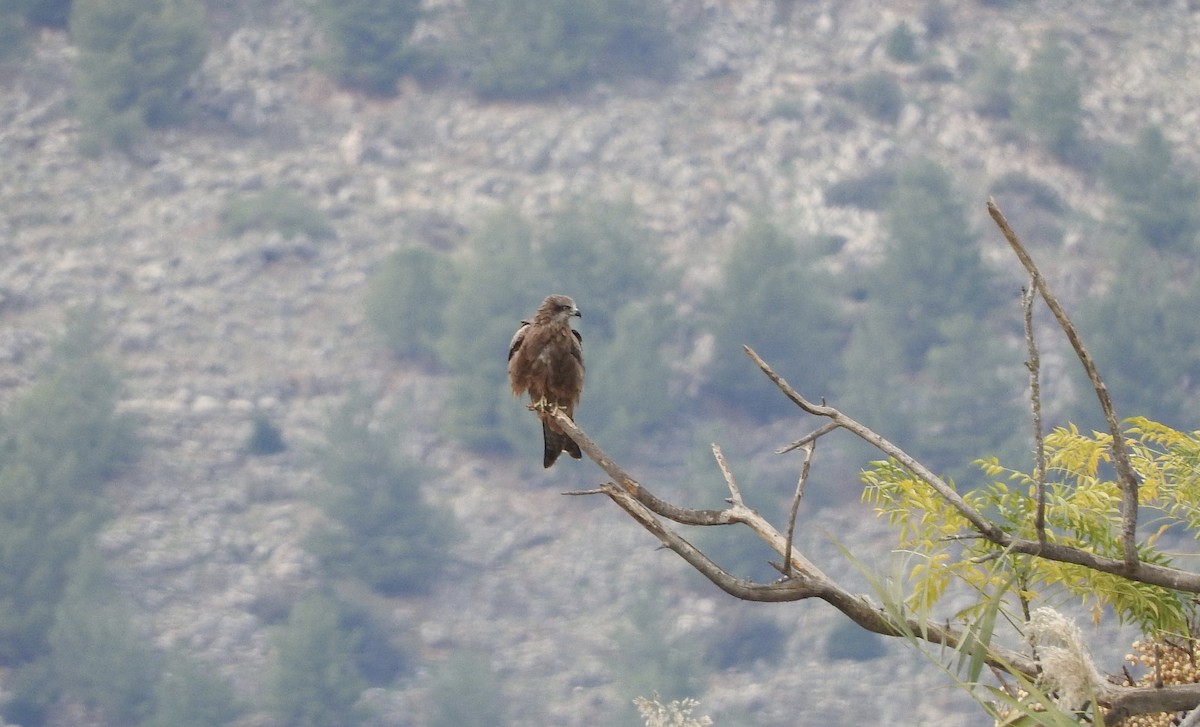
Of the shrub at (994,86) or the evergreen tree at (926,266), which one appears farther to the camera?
the shrub at (994,86)

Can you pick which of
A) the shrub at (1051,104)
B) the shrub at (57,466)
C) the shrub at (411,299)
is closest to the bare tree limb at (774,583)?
the shrub at (57,466)

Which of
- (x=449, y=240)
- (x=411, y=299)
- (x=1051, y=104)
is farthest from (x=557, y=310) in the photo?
(x=449, y=240)

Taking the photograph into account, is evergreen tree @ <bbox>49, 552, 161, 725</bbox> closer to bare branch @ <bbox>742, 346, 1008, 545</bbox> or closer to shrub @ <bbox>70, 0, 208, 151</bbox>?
shrub @ <bbox>70, 0, 208, 151</bbox>

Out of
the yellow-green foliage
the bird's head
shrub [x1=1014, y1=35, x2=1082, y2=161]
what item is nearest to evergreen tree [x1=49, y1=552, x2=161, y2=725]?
shrub [x1=1014, y1=35, x2=1082, y2=161]

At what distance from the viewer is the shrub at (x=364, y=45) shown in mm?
68438

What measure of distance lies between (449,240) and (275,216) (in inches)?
270

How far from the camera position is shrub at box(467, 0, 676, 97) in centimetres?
6900

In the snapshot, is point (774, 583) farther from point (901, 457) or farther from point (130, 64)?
→ point (130, 64)

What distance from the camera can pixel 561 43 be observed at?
71125 millimetres

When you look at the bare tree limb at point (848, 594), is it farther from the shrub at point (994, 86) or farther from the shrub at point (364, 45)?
the shrub at point (364, 45)

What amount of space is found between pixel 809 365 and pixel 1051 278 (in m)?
9.01

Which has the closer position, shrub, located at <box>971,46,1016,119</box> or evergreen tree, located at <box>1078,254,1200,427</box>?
evergreen tree, located at <box>1078,254,1200,427</box>

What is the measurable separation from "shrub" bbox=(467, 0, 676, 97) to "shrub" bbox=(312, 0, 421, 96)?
3290 millimetres

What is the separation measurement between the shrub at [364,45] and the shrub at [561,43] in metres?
3.29
